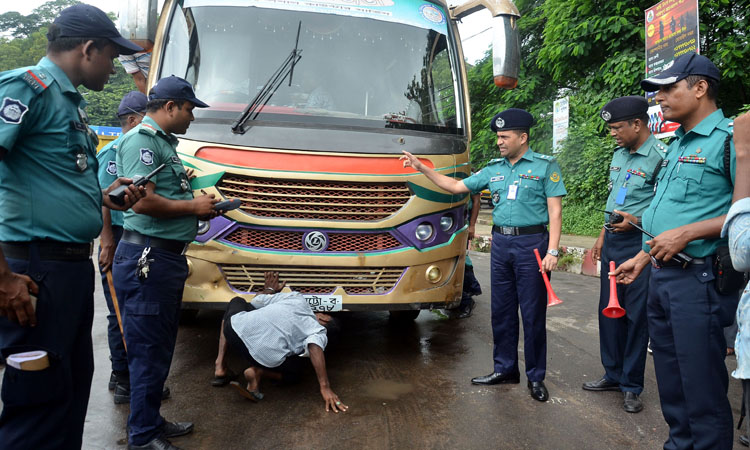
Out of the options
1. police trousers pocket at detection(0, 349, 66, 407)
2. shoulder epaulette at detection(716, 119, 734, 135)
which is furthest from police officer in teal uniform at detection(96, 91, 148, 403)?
shoulder epaulette at detection(716, 119, 734, 135)

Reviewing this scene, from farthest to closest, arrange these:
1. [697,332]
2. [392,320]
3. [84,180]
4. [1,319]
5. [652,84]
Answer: [392,320], [652,84], [697,332], [84,180], [1,319]

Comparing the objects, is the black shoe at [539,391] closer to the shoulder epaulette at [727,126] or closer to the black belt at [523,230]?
the black belt at [523,230]

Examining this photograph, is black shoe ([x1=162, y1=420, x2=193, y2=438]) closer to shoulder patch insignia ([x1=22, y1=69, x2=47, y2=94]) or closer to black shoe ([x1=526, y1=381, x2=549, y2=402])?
shoulder patch insignia ([x1=22, y1=69, x2=47, y2=94])

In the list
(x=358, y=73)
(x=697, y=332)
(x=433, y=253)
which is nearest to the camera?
(x=697, y=332)

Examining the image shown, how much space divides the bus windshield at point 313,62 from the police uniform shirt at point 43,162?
198cm

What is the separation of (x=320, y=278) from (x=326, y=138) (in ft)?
3.24

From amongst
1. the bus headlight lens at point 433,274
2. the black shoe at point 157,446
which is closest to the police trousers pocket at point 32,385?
the black shoe at point 157,446

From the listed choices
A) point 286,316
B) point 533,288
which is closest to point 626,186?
point 533,288

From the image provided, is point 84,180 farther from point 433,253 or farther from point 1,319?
point 433,253

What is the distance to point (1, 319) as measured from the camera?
1958mm

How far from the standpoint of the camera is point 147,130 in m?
2.82

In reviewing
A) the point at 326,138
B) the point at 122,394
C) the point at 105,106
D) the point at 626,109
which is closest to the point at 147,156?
the point at 326,138

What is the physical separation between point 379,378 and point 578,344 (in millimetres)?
2019

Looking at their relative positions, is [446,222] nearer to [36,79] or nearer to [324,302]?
[324,302]
